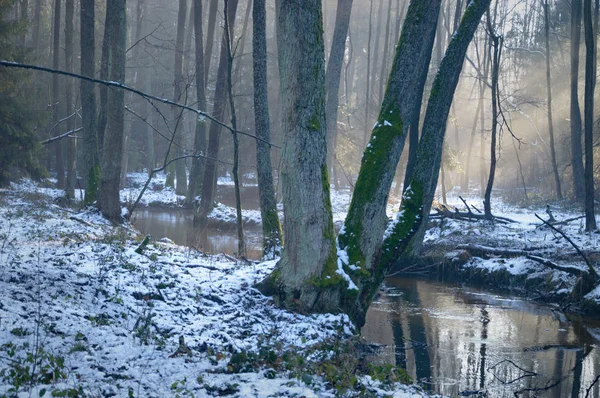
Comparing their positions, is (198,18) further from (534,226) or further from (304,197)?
(304,197)

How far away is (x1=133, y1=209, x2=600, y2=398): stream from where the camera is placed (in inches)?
284

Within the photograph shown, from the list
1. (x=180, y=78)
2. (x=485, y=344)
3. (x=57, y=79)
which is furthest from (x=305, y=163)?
(x=57, y=79)

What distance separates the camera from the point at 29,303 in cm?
620

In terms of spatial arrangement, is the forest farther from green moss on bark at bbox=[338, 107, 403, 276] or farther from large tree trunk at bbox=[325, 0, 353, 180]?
large tree trunk at bbox=[325, 0, 353, 180]

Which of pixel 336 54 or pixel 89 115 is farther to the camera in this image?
pixel 336 54

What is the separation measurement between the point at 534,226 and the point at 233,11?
13.7 metres

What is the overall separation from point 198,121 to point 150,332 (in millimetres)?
18649

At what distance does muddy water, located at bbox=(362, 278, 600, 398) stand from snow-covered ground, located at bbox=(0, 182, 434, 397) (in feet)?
5.25

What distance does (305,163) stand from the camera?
7.40m

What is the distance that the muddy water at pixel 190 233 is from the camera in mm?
16538

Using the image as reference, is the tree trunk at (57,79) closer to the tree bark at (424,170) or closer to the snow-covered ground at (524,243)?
the snow-covered ground at (524,243)

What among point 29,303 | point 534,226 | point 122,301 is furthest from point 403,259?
point 29,303

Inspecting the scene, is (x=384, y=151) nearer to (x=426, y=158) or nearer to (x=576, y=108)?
(x=426, y=158)

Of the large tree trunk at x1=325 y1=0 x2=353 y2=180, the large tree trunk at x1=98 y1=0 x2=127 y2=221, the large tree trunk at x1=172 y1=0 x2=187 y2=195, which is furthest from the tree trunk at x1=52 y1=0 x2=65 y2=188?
the large tree trunk at x1=325 y1=0 x2=353 y2=180
